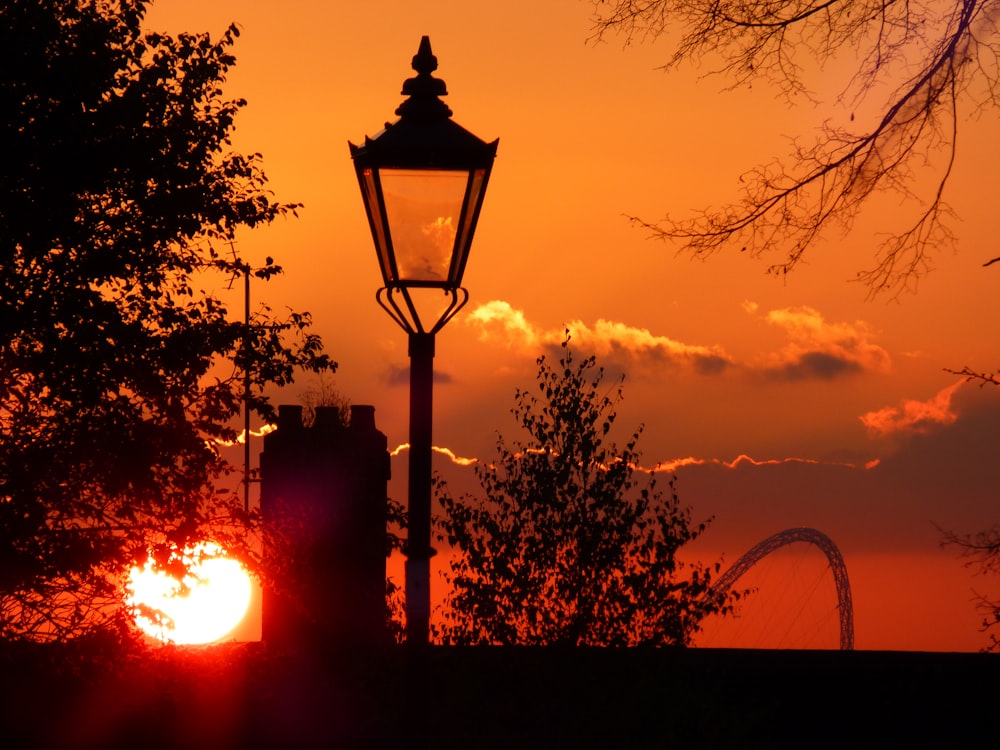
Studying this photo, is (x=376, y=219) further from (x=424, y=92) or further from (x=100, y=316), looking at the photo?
(x=100, y=316)

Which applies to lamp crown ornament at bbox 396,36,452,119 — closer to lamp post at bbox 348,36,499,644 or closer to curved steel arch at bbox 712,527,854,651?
lamp post at bbox 348,36,499,644

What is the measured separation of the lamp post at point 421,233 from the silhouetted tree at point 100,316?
47.0ft

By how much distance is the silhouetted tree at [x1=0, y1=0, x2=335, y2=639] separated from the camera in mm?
20766

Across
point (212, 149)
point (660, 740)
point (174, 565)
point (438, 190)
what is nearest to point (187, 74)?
point (212, 149)

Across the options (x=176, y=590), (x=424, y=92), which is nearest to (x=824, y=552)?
(x=176, y=590)

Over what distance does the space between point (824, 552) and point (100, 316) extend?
53605 millimetres

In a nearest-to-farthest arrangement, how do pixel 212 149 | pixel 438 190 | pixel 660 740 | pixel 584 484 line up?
pixel 438 190
pixel 660 740
pixel 584 484
pixel 212 149

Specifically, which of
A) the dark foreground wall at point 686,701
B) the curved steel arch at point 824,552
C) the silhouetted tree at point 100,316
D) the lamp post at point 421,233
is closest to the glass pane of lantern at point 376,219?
the lamp post at point 421,233

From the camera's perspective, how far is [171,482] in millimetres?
22609

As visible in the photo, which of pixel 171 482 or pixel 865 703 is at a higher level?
Answer: pixel 171 482

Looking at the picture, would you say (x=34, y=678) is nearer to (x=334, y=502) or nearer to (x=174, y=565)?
(x=174, y=565)

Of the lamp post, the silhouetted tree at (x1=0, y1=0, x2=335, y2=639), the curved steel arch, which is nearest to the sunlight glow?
the silhouetted tree at (x1=0, y1=0, x2=335, y2=639)

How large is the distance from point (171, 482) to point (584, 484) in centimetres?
717

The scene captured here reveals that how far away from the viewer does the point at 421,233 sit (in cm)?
750
